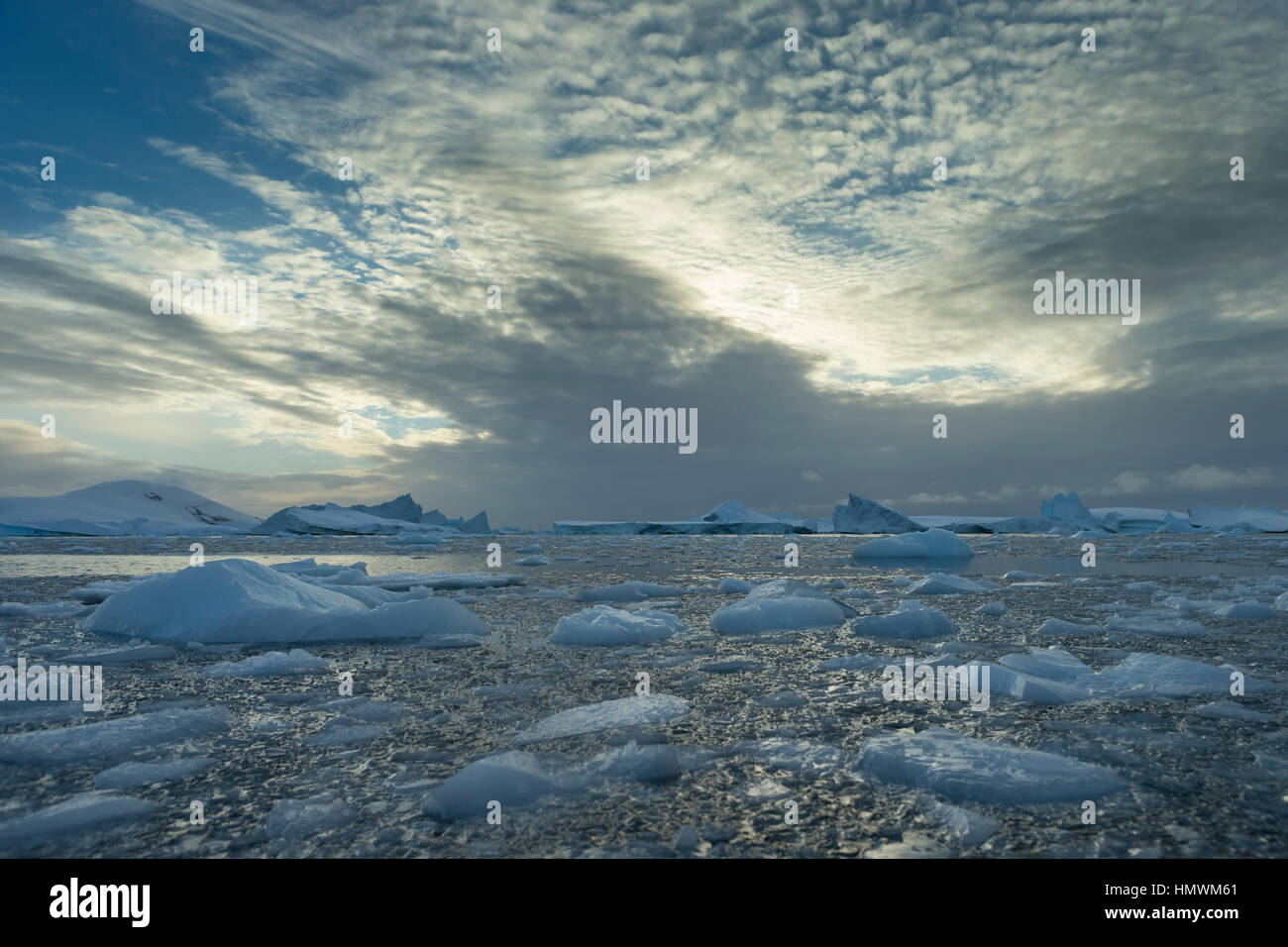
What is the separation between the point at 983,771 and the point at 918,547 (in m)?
23.4

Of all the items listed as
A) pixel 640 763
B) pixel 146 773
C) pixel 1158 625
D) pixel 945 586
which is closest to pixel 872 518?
pixel 945 586

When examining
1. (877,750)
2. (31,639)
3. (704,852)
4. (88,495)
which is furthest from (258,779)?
(88,495)

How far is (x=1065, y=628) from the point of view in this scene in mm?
6590

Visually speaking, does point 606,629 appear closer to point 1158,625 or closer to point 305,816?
point 305,816

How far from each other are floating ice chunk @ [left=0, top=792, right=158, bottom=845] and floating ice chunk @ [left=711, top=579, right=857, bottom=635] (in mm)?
5217

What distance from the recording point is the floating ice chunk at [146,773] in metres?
2.72

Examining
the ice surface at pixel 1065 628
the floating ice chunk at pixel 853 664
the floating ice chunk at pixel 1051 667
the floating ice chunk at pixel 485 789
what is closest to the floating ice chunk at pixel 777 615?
the floating ice chunk at pixel 853 664

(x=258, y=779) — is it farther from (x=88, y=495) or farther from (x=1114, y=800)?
(x=88, y=495)

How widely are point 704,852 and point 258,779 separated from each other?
1.95m

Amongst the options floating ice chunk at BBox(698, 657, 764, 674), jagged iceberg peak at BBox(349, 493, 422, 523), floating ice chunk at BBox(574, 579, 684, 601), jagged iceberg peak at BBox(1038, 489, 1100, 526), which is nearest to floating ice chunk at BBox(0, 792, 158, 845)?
floating ice chunk at BBox(698, 657, 764, 674)

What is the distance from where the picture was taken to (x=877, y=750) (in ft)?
9.42

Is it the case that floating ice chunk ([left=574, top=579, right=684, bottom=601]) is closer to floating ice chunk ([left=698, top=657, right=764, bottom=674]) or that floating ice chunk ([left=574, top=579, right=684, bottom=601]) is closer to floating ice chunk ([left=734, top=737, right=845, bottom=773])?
floating ice chunk ([left=698, top=657, right=764, bottom=674])

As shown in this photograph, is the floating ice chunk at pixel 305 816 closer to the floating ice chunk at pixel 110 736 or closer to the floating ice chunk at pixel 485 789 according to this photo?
the floating ice chunk at pixel 485 789

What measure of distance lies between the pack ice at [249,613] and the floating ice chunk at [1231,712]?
18.8 ft
